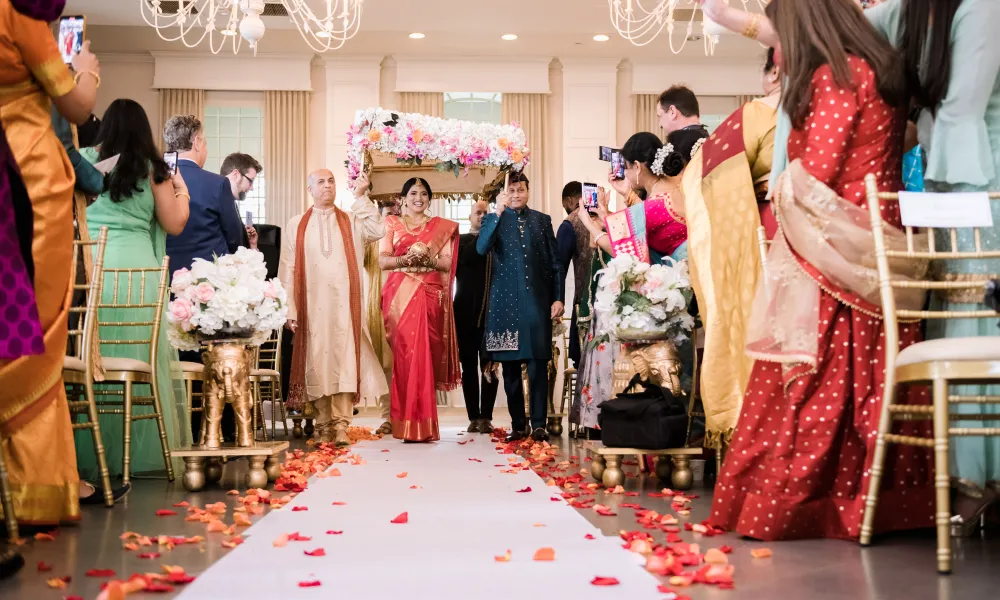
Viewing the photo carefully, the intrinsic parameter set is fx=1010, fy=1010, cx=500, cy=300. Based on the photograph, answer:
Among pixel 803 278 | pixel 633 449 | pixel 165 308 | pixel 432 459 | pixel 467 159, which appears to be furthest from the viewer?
pixel 467 159

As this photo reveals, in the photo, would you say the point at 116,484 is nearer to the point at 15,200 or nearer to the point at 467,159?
the point at 15,200

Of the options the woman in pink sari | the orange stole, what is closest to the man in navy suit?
the woman in pink sari

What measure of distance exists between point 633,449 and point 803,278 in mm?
1428

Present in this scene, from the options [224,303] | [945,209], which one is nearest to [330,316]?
[224,303]

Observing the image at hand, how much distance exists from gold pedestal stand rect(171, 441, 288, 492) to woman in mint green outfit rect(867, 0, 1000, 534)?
256cm

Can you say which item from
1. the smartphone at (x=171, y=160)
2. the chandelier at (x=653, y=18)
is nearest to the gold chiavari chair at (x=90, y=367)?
the smartphone at (x=171, y=160)

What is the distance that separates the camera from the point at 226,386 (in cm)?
414

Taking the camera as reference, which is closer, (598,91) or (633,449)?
(633,449)

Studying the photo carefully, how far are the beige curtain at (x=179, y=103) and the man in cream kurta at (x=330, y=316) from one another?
19.2 feet

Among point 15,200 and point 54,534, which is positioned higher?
point 15,200

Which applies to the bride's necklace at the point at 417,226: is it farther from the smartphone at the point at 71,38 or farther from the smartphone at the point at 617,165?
→ the smartphone at the point at 71,38

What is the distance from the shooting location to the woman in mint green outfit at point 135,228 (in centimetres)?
428

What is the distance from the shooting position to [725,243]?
3.63 m

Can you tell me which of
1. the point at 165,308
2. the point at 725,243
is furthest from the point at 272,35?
the point at 725,243
